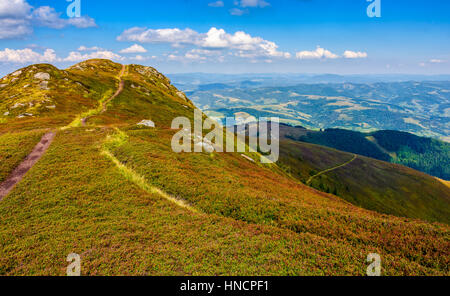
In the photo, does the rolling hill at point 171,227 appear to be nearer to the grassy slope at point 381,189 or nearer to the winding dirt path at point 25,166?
the winding dirt path at point 25,166

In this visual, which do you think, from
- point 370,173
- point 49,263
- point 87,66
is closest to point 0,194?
point 49,263

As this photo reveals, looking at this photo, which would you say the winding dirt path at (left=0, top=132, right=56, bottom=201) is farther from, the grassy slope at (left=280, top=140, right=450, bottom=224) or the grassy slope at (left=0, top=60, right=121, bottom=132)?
the grassy slope at (left=280, top=140, right=450, bottom=224)

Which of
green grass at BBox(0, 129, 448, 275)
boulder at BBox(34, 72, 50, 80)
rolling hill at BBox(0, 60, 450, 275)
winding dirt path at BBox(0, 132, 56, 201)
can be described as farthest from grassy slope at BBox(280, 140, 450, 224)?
boulder at BBox(34, 72, 50, 80)

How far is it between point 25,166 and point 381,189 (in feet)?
696

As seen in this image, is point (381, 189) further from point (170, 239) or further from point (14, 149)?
point (14, 149)

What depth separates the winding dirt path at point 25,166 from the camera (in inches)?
898

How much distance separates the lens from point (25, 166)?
27438 millimetres

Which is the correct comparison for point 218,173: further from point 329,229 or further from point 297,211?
point 329,229

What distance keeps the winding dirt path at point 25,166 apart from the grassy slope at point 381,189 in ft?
443

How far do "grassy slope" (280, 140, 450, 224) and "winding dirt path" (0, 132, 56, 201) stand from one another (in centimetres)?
13505

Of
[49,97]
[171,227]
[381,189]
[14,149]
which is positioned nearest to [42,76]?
[49,97]

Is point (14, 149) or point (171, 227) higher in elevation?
point (14, 149)

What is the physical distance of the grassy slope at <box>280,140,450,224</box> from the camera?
149 m
